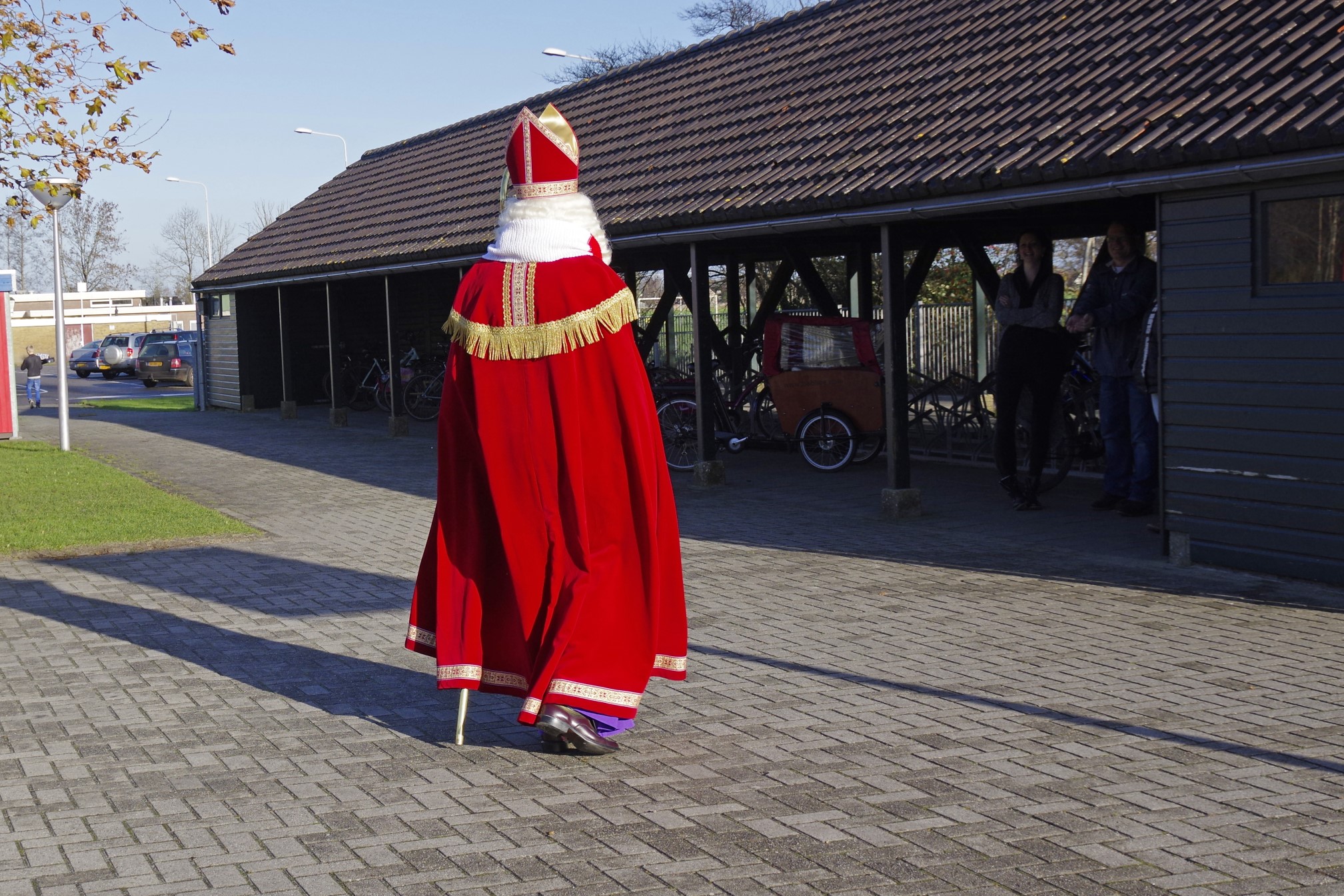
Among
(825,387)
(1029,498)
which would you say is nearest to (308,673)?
(1029,498)

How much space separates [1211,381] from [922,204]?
2.57 metres

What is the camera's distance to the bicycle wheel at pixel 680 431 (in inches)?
562

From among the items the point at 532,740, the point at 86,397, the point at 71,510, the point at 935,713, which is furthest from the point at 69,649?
the point at 86,397

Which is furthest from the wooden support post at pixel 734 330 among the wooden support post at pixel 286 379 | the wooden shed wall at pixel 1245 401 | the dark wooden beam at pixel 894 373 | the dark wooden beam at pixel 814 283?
the wooden support post at pixel 286 379

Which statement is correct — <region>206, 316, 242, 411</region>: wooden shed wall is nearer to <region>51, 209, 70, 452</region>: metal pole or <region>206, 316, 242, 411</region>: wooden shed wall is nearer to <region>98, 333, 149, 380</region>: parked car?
<region>51, 209, 70, 452</region>: metal pole

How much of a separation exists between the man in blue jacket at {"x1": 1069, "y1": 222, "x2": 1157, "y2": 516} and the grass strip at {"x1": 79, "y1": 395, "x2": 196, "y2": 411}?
76.5ft

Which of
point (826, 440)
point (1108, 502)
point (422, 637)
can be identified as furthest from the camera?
point (826, 440)

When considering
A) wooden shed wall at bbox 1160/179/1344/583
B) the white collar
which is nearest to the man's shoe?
the white collar

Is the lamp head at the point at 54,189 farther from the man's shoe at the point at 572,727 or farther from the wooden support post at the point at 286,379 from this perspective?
the man's shoe at the point at 572,727

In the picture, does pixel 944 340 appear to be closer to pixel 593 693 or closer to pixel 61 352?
pixel 593 693

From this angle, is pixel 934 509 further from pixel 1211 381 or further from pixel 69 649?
pixel 69 649

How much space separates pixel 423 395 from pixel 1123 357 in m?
13.9

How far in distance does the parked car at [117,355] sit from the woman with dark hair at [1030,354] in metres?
49.7

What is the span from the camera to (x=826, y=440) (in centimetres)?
1384
